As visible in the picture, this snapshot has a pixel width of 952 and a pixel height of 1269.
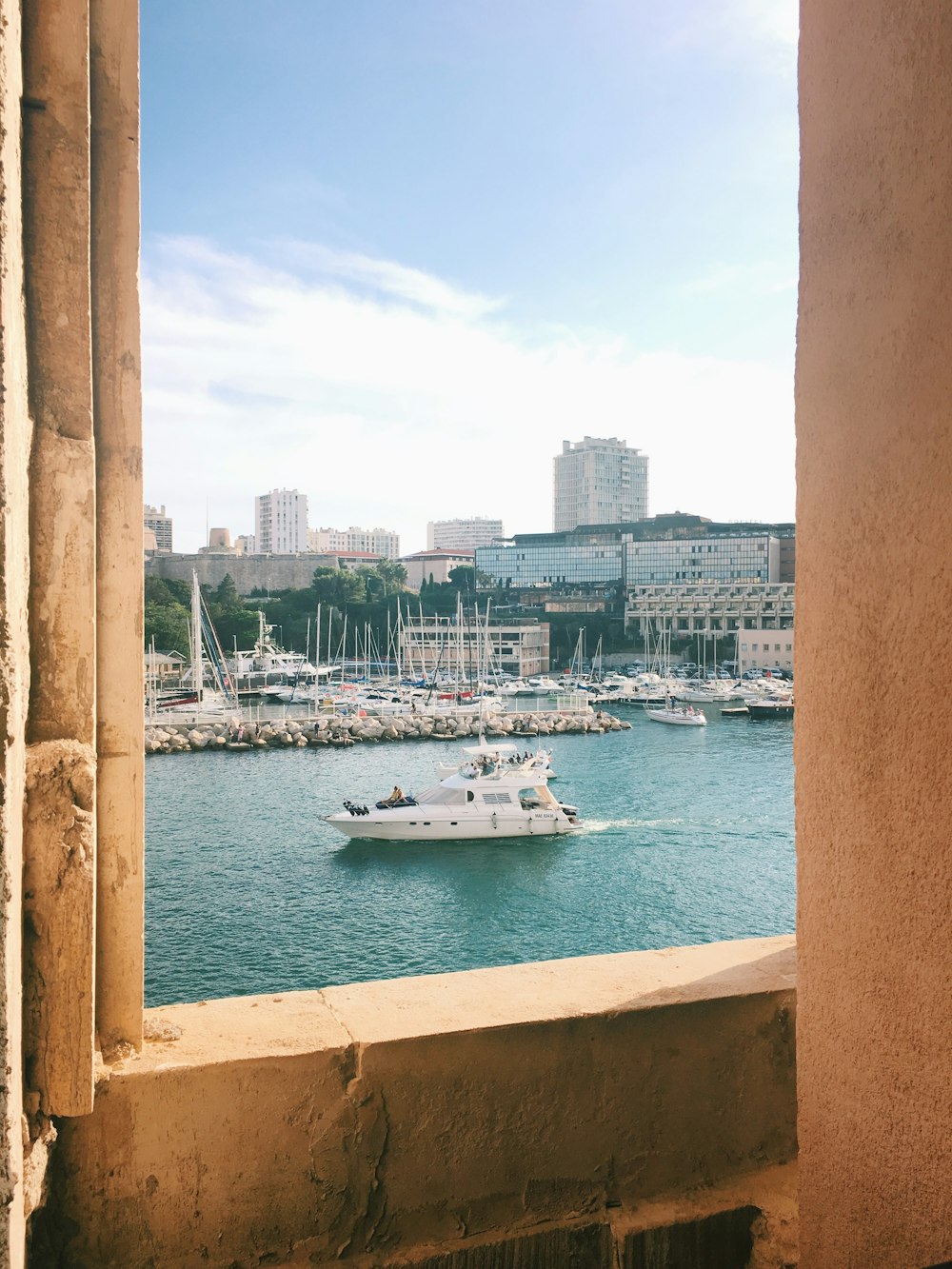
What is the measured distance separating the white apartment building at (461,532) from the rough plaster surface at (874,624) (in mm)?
116038

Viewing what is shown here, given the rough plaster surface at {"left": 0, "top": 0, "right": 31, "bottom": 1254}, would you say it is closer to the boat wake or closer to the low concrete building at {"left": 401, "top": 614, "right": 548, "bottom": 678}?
the boat wake

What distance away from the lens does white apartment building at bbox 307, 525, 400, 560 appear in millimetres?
99312

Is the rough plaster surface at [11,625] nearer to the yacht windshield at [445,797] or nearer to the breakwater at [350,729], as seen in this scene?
the yacht windshield at [445,797]

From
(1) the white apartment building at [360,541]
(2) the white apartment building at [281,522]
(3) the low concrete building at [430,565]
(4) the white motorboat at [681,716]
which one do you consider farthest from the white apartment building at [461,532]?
(4) the white motorboat at [681,716]

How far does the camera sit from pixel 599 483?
280ft

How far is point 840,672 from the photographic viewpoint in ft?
3.79

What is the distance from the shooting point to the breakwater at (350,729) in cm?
2791

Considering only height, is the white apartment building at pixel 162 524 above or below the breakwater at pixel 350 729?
above

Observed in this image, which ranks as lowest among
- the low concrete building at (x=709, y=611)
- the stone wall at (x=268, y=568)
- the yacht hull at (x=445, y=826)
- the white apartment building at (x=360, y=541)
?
the yacht hull at (x=445, y=826)

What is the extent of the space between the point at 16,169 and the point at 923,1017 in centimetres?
130

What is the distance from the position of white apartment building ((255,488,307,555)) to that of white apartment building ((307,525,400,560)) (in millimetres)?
5266

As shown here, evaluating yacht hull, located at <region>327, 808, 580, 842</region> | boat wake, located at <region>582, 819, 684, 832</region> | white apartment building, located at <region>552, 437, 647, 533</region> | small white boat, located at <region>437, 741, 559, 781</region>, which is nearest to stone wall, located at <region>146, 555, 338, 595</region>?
white apartment building, located at <region>552, 437, 647, 533</region>

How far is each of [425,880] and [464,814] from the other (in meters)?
2.34

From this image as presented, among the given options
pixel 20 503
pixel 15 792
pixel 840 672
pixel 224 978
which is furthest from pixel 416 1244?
pixel 224 978
